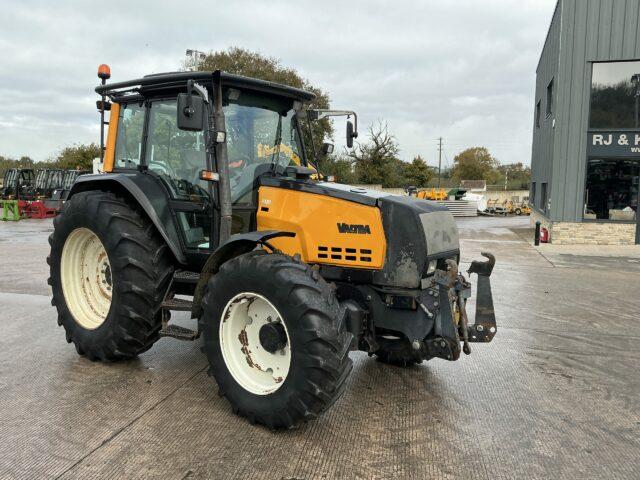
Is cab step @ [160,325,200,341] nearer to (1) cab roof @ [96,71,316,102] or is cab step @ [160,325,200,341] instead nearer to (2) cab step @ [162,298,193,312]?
(2) cab step @ [162,298,193,312]

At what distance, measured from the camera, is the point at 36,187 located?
25.8 meters

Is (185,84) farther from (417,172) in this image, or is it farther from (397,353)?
(417,172)

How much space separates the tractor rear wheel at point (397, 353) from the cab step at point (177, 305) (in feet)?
5.22

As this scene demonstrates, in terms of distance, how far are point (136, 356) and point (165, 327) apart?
65cm

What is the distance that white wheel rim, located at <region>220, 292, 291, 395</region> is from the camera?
11.8ft

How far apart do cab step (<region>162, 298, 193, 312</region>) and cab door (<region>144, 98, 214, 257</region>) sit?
1.37 ft

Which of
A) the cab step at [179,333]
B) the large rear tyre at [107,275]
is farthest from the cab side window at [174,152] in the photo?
the cab step at [179,333]

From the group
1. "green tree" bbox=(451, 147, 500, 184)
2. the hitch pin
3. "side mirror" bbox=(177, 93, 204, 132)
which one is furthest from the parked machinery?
"green tree" bbox=(451, 147, 500, 184)

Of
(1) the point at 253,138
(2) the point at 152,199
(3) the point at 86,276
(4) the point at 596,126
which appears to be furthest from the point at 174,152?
(4) the point at 596,126

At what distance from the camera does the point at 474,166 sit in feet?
223

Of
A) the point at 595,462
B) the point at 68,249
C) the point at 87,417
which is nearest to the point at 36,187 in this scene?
the point at 68,249

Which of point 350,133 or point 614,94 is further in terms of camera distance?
point 614,94

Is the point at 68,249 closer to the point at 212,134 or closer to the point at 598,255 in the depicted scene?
the point at 212,134

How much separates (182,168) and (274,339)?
187cm
